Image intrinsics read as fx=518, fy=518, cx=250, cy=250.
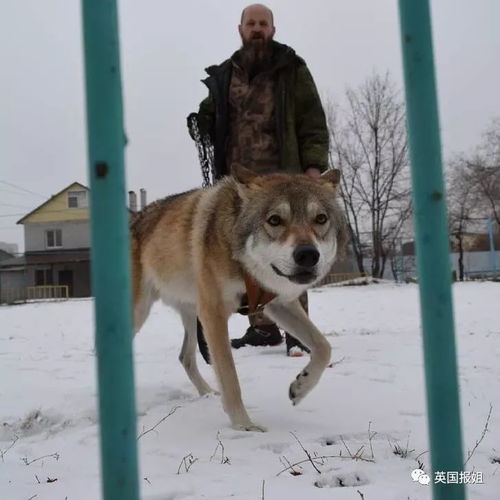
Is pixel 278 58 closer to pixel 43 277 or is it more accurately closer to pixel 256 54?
pixel 256 54

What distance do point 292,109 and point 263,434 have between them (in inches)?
115

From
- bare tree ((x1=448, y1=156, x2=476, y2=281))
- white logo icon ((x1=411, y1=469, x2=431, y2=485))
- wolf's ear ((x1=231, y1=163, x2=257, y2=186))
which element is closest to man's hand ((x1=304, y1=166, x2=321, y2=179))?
wolf's ear ((x1=231, y1=163, x2=257, y2=186))

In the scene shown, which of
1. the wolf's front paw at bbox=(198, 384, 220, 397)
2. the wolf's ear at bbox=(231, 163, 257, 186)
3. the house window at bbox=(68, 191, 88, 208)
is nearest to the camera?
the wolf's ear at bbox=(231, 163, 257, 186)

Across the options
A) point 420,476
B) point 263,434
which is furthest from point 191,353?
point 420,476

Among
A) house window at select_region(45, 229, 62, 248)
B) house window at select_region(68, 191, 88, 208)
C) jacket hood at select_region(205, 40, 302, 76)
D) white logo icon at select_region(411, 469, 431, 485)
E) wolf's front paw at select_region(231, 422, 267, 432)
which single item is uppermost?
house window at select_region(68, 191, 88, 208)

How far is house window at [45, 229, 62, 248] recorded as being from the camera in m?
37.3

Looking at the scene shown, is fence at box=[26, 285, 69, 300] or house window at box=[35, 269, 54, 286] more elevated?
house window at box=[35, 269, 54, 286]

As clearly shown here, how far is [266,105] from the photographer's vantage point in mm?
4605

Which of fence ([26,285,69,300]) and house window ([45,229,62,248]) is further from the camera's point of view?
house window ([45,229,62,248])

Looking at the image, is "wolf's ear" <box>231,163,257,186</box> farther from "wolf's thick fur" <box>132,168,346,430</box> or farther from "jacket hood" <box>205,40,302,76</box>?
"jacket hood" <box>205,40,302,76</box>

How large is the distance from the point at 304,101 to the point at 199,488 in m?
3.55

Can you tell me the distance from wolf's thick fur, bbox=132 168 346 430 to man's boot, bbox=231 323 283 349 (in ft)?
6.87

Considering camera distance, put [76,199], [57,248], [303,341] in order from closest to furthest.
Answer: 1. [303,341]
2. [57,248]
3. [76,199]

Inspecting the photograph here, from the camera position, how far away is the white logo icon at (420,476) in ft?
6.17
